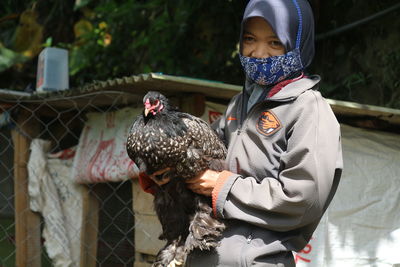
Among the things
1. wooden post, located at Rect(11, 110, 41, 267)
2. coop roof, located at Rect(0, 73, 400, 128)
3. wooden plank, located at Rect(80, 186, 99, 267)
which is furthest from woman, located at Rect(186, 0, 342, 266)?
wooden post, located at Rect(11, 110, 41, 267)

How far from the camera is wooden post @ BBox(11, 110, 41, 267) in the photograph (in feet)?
11.7

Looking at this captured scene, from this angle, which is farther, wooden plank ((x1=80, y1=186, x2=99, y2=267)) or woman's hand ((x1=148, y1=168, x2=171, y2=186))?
wooden plank ((x1=80, y1=186, x2=99, y2=267))

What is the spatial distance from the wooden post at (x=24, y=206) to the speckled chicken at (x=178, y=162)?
6.79 ft

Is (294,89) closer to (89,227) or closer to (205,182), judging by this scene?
(205,182)

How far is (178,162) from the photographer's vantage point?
1.70 metres

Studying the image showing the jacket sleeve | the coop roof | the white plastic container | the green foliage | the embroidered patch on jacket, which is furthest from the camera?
the green foliage

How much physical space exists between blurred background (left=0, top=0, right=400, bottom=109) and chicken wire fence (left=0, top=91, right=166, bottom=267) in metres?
0.41

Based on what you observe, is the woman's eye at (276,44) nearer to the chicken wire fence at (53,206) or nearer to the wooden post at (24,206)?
the chicken wire fence at (53,206)

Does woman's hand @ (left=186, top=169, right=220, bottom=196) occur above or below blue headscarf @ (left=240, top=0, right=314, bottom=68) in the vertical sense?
below

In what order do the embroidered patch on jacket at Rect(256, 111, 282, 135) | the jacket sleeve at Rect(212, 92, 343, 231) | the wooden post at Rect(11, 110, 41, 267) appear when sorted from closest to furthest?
1. the jacket sleeve at Rect(212, 92, 343, 231)
2. the embroidered patch on jacket at Rect(256, 111, 282, 135)
3. the wooden post at Rect(11, 110, 41, 267)

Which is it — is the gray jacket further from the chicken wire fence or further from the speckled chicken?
the chicken wire fence

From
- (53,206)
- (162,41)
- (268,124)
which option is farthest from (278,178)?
(162,41)

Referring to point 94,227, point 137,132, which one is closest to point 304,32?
point 137,132

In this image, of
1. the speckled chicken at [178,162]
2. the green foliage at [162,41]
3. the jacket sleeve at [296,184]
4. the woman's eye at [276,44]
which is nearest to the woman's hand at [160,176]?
the speckled chicken at [178,162]
